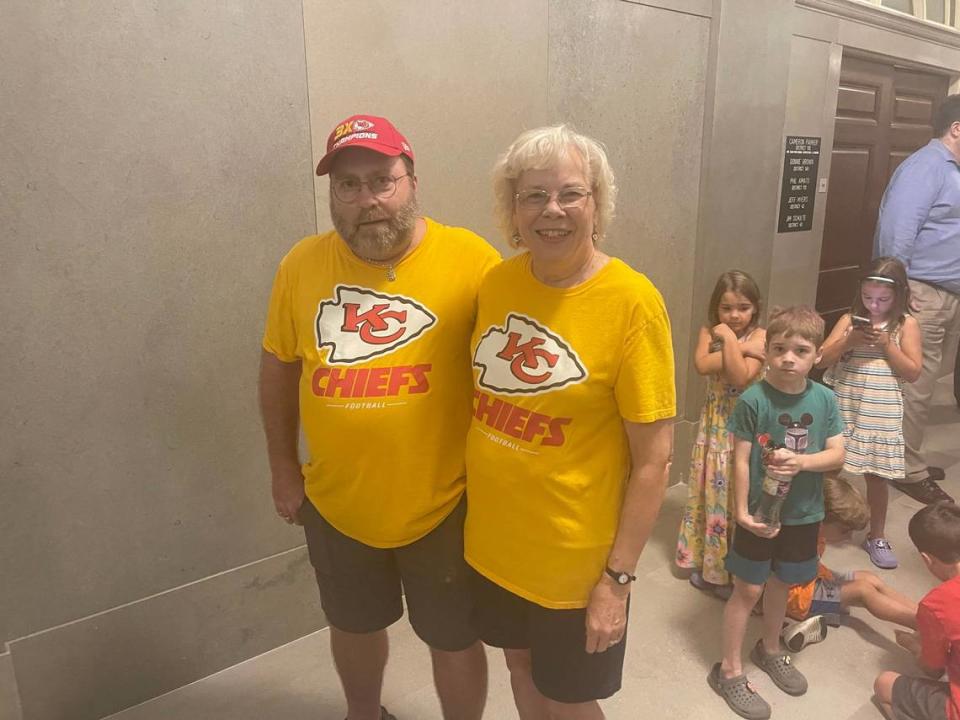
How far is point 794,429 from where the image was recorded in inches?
79.3

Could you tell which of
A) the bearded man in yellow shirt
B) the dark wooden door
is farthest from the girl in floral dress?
the dark wooden door

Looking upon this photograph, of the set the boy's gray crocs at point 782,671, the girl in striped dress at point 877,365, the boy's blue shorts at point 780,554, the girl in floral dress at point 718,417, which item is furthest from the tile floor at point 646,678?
the girl in striped dress at point 877,365

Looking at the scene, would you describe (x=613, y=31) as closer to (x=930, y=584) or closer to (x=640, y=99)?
(x=640, y=99)

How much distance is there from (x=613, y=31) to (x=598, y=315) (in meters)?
2.06

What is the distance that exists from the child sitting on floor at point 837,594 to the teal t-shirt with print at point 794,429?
0.46m

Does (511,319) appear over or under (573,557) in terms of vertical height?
over

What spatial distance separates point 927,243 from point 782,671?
2.40m

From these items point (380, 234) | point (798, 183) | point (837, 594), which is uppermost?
point (798, 183)

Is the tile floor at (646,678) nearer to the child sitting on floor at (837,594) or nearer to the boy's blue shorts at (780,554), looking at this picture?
the child sitting on floor at (837,594)

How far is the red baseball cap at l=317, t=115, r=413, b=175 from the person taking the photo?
4.68ft

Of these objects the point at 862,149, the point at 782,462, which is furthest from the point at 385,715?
the point at 862,149

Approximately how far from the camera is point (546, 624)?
1.38m

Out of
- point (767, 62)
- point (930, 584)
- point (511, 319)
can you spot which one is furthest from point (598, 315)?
point (767, 62)

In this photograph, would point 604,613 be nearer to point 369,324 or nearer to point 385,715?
point 369,324
